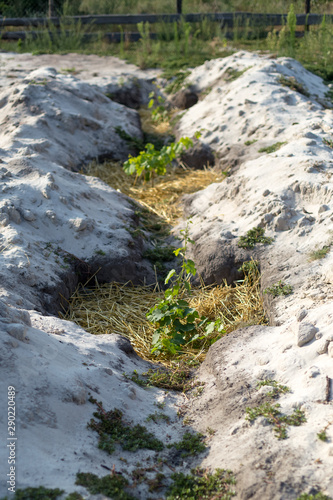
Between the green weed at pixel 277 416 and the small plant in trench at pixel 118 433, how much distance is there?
1.60 ft

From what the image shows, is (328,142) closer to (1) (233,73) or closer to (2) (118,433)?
(1) (233,73)

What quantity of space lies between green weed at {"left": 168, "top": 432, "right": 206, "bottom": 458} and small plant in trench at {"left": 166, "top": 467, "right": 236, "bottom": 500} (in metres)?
0.15

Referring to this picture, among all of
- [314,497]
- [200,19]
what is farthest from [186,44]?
[314,497]

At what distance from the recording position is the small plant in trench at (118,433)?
2.48 metres

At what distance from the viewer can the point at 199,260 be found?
444 centimetres

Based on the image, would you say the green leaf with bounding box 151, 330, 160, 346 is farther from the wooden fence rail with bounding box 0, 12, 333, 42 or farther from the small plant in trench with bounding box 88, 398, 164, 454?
the wooden fence rail with bounding box 0, 12, 333, 42

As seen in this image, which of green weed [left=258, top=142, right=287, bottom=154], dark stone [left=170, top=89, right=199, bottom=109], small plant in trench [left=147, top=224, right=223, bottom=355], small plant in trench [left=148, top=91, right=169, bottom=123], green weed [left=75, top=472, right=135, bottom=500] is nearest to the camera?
green weed [left=75, top=472, right=135, bottom=500]

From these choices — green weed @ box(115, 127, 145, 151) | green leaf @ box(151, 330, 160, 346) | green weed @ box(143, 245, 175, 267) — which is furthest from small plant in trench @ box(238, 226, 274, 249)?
green weed @ box(115, 127, 145, 151)

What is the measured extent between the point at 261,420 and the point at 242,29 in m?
10.9

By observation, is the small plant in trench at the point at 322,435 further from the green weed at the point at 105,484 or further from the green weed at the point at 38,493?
the green weed at the point at 38,493

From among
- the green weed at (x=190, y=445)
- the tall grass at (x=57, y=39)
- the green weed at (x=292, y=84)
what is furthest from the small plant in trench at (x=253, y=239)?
the tall grass at (x=57, y=39)

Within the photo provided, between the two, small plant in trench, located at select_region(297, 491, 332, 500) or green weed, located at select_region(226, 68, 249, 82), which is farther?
green weed, located at select_region(226, 68, 249, 82)

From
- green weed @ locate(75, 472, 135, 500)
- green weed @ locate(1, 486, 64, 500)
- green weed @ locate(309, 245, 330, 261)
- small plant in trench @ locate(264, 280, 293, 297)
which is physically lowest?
small plant in trench @ locate(264, 280, 293, 297)

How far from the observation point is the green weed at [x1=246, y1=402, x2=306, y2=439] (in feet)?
7.93
